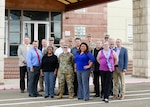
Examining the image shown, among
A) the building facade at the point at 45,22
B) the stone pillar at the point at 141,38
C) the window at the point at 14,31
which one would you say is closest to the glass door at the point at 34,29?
the building facade at the point at 45,22

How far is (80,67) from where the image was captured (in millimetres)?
10461

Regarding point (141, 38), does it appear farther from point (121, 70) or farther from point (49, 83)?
point (49, 83)

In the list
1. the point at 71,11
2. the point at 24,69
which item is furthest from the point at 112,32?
the point at 24,69

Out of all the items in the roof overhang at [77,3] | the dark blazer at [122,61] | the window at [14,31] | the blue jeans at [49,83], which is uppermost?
the roof overhang at [77,3]

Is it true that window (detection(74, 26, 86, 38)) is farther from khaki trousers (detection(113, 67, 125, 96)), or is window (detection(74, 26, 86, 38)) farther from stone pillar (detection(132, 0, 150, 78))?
khaki trousers (detection(113, 67, 125, 96))

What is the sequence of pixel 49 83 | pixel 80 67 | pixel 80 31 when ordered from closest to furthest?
pixel 80 67, pixel 49 83, pixel 80 31

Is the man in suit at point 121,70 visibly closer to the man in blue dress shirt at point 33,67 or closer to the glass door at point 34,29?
the man in blue dress shirt at point 33,67

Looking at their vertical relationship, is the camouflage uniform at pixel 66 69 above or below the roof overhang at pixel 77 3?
below

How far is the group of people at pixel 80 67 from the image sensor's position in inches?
406

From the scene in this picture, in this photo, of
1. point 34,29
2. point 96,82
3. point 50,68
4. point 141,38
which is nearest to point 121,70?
point 96,82

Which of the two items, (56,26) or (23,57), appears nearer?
(23,57)

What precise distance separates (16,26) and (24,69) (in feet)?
36.3

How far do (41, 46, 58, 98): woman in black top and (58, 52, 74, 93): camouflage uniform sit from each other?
0.21 meters

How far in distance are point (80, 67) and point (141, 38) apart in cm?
819
